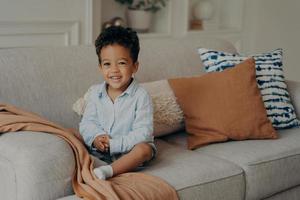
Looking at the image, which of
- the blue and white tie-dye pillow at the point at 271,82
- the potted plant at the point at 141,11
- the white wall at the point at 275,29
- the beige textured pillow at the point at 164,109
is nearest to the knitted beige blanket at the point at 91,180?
the beige textured pillow at the point at 164,109

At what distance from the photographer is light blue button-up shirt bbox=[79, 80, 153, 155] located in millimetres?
→ 2066

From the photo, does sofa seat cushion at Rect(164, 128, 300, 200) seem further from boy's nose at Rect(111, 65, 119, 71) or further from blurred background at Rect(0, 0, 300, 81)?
blurred background at Rect(0, 0, 300, 81)

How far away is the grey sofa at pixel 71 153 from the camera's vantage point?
171cm

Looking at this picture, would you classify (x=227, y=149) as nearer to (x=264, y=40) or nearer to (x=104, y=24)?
(x=104, y=24)

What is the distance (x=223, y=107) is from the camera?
245 centimetres

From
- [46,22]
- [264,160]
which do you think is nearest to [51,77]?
[264,160]

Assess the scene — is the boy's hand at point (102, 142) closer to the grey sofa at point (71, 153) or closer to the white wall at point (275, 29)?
the grey sofa at point (71, 153)

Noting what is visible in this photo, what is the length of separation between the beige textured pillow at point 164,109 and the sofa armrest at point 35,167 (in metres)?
0.70

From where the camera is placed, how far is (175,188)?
6.15ft

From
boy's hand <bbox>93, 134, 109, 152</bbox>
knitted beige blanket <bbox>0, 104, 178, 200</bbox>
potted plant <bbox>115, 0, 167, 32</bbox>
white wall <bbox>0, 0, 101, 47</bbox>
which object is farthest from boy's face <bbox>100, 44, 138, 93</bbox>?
potted plant <bbox>115, 0, 167, 32</bbox>

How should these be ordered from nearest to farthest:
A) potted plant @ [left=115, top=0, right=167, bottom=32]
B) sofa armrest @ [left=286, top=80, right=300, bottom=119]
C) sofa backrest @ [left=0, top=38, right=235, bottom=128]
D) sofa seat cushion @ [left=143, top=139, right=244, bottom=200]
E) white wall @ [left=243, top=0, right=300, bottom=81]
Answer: sofa seat cushion @ [left=143, top=139, right=244, bottom=200] → sofa backrest @ [left=0, top=38, right=235, bottom=128] → sofa armrest @ [left=286, top=80, right=300, bottom=119] → potted plant @ [left=115, top=0, right=167, bottom=32] → white wall @ [left=243, top=0, right=300, bottom=81]

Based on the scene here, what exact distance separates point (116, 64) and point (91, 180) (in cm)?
48

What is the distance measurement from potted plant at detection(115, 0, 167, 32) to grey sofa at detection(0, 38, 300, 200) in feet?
4.99

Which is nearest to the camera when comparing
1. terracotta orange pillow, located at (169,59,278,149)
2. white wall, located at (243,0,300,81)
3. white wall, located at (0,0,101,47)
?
terracotta orange pillow, located at (169,59,278,149)
